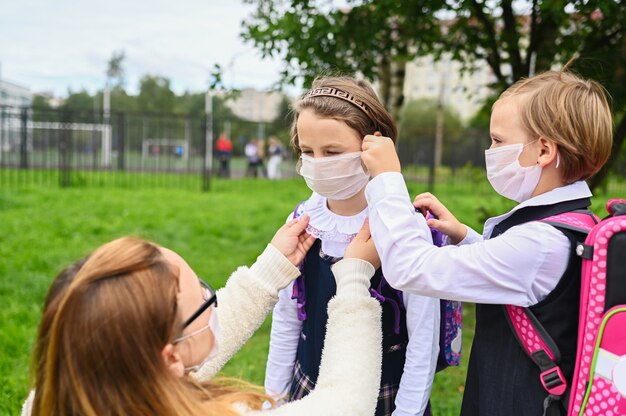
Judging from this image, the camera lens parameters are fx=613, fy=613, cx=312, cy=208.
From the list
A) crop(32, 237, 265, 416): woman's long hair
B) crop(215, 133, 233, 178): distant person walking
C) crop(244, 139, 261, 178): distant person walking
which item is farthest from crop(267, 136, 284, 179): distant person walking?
crop(32, 237, 265, 416): woman's long hair

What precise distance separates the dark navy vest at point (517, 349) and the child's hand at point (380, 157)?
0.37m

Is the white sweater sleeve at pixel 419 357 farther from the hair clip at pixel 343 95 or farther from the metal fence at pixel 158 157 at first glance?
the metal fence at pixel 158 157

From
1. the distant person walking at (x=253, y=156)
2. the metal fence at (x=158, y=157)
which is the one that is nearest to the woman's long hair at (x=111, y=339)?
the metal fence at (x=158, y=157)

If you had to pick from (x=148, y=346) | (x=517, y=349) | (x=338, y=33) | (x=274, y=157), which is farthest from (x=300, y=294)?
(x=274, y=157)

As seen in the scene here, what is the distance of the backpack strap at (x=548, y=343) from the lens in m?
1.52

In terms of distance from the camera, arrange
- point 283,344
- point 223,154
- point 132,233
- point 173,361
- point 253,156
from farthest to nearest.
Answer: point 253,156 < point 223,154 < point 132,233 < point 283,344 < point 173,361

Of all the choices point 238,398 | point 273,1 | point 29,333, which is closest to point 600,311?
point 238,398

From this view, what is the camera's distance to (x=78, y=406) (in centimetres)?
120

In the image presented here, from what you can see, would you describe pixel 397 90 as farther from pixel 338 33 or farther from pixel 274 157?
pixel 274 157

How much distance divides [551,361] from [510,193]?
0.50m

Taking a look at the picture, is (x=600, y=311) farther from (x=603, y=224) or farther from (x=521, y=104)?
(x=521, y=104)

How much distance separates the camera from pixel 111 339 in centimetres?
118

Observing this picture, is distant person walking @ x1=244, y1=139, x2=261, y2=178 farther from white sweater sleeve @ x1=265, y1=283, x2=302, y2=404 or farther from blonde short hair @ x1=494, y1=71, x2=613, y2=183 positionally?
blonde short hair @ x1=494, y1=71, x2=613, y2=183

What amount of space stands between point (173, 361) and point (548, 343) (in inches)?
36.0
